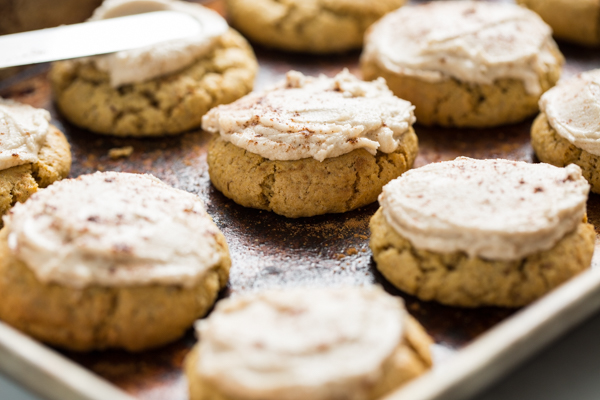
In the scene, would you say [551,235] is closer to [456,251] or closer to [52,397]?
[456,251]

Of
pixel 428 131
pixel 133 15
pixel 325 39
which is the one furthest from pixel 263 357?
pixel 325 39

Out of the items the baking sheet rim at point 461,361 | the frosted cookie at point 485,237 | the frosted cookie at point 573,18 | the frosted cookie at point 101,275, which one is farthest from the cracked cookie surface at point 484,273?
the frosted cookie at point 573,18

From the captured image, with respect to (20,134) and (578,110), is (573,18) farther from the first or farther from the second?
(20,134)

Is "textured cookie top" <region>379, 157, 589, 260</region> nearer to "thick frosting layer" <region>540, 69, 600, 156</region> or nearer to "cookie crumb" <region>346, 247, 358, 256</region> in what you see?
"cookie crumb" <region>346, 247, 358, 256</region>

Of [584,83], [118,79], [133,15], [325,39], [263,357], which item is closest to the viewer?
[263,357]

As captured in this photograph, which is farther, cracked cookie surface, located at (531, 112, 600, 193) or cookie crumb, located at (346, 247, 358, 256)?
cracked cookie surface, located at (531, 112, 600, 193)

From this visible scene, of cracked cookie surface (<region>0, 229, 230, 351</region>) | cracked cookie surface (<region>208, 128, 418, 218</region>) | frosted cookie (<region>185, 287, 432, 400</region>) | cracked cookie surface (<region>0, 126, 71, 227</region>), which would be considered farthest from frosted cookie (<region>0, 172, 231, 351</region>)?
cracked cookie surface (<region>208, 128, 418, 218</region>)

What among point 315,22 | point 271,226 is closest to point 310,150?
point 271,226

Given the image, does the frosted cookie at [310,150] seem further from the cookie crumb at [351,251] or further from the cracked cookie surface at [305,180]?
the cookie crumb at [351,251]
